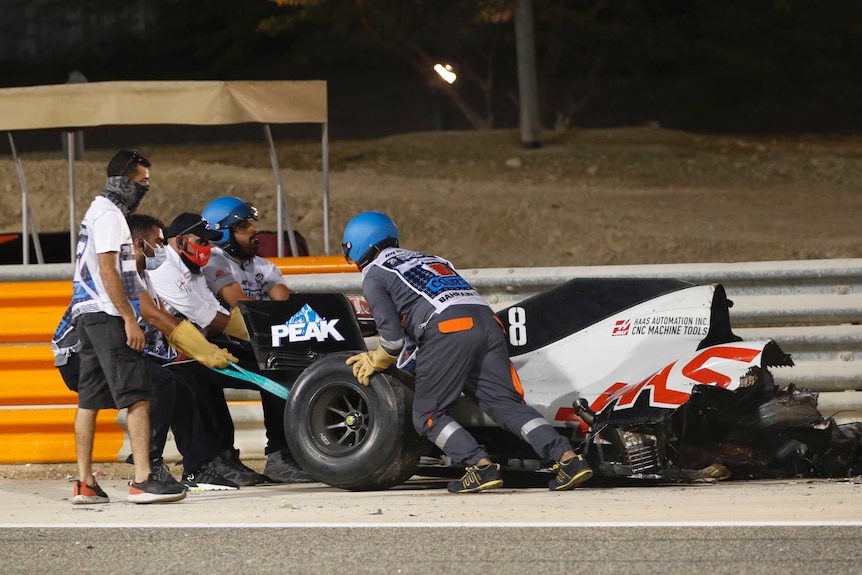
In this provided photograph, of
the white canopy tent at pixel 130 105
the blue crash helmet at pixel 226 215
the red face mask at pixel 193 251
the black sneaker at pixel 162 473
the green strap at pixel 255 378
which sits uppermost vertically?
the white canopy tent at pixel 130 105

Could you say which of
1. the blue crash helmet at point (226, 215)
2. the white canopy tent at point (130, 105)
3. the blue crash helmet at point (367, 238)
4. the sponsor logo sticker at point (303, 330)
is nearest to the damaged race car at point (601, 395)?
the sponsor logo sticker at point (303, 330)

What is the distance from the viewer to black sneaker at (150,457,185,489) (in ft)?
22.9

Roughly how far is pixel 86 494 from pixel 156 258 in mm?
1458

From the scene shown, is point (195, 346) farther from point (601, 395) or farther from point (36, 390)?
point (601, 395)

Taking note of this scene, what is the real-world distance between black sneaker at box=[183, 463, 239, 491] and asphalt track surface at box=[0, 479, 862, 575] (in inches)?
13.2

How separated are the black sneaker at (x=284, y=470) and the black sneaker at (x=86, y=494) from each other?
0.98 metres

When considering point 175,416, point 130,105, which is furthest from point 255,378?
point 130,105

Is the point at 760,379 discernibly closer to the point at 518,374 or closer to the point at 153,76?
the point at 518,374

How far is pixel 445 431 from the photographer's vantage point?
6.95 m

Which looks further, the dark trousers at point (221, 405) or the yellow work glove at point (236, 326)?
the yellow work glove at point (236, 326)

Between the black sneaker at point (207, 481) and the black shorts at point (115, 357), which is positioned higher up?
the black shorts at point (115, 357)

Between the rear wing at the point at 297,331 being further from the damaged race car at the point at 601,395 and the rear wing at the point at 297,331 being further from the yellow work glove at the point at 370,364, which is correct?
the yellow work glove at the point at 370,364

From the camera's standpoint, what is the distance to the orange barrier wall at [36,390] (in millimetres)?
8422

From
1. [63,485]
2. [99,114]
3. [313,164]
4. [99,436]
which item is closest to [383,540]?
[63,485]
